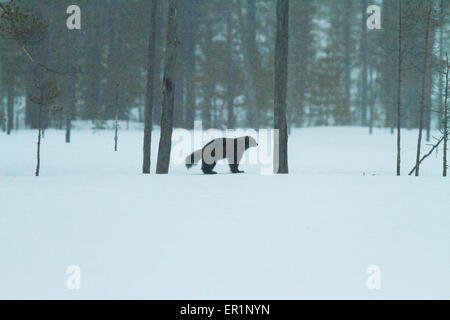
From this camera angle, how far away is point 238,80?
37.3 meters

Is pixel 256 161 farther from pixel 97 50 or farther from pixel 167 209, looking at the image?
pixel 97 50

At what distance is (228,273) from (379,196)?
4.22 meters

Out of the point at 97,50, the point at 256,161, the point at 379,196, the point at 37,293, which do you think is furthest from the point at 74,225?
the point at 97,50

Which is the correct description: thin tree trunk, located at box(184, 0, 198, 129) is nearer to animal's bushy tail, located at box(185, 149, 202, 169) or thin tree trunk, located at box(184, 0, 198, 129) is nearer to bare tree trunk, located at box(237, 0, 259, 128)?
bare tree trunk, located at box(237, 0, 259, 128)

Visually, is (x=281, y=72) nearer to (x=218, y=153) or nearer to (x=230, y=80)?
(x=218, y=153)

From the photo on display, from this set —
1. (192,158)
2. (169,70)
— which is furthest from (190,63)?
(192,158)

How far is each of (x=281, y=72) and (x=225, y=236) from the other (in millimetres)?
7611

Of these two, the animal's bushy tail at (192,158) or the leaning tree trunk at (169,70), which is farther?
the animal's bushy tail at (192,158)

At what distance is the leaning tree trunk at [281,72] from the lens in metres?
12.0

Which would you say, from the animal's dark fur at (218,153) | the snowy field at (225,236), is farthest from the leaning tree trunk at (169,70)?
the snowy field at (225,236)

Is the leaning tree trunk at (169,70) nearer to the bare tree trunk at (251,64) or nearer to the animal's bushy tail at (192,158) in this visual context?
the animal's bushy tail at (192,158)

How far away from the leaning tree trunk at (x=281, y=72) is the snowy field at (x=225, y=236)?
104 inches

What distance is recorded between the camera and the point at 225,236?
5457mm

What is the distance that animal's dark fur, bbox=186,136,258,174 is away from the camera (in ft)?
42.2
